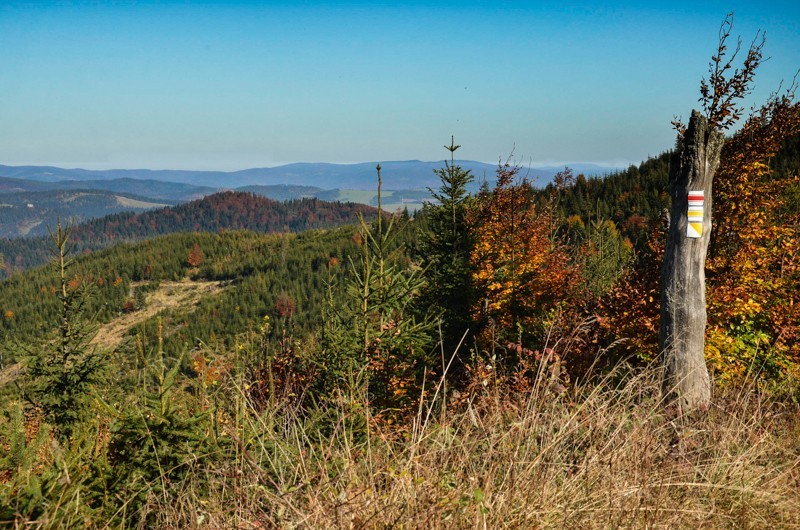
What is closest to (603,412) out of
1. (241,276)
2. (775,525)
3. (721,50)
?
(775,525)

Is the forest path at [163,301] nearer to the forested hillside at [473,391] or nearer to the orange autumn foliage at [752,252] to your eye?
the forested hillside at [473,391]

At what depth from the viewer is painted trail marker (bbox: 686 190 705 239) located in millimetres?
5031

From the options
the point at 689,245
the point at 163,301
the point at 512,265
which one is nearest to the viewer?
the point at 689,245

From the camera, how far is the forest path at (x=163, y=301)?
116 metres

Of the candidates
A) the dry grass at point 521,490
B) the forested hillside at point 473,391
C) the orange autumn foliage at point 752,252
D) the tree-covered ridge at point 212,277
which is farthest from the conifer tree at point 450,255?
the tree-covered ridge at point 212,277

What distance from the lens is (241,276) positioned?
142625mm

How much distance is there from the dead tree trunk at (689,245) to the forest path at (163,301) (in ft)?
394

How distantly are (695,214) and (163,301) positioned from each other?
144 meters

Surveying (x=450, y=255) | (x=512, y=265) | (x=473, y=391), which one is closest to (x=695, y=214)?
(x=473, y=391)

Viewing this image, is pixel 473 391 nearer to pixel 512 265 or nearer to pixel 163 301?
pixel 512 265

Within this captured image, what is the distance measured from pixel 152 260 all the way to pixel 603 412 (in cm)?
16942

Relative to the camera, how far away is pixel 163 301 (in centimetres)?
13325

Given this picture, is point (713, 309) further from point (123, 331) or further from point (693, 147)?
point (123, 331)

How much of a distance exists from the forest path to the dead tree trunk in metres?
120
